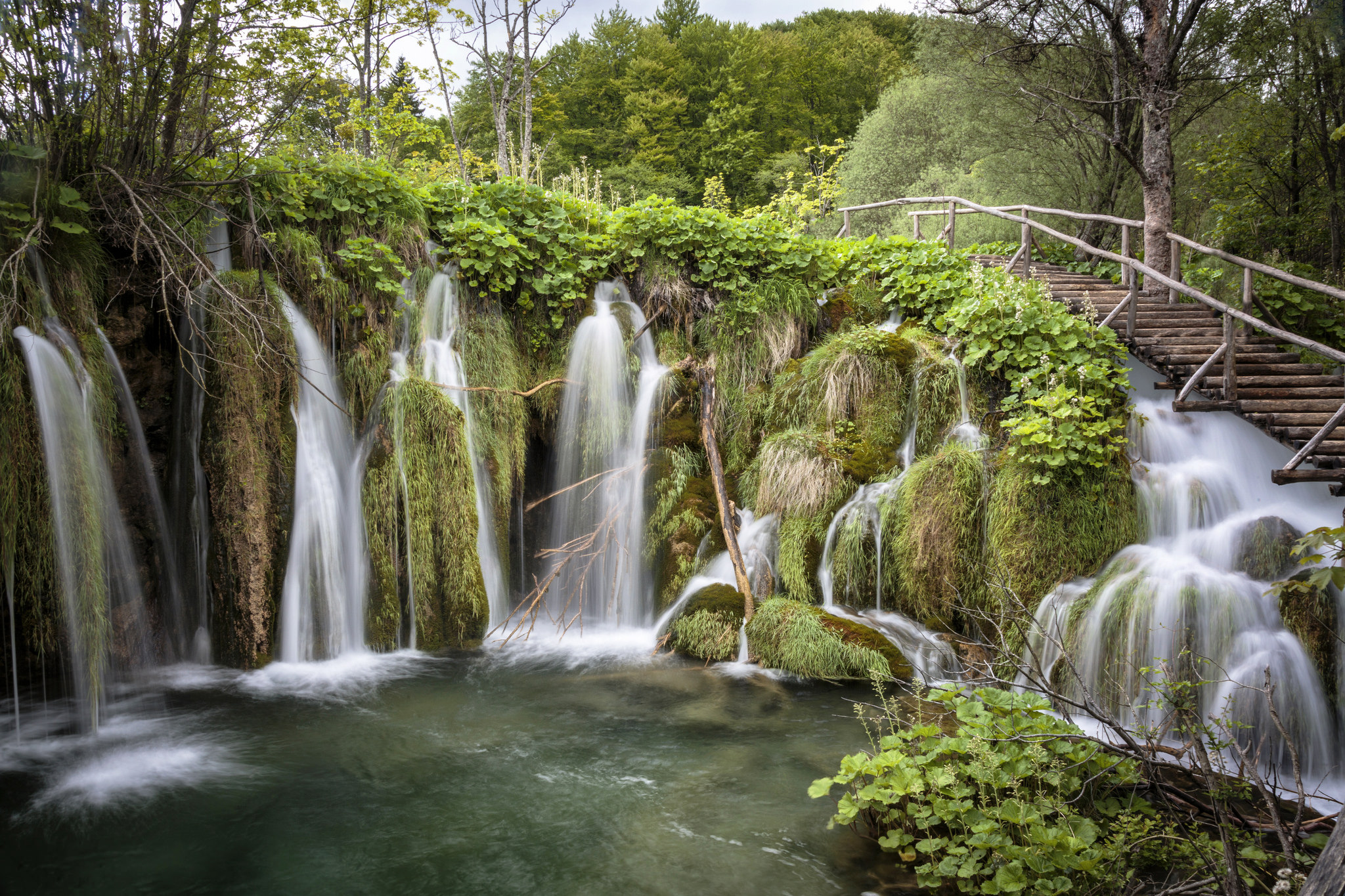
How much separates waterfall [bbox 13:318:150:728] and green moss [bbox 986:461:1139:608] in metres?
6.35

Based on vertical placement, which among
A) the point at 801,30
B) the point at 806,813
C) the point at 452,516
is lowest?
the point at 806,813

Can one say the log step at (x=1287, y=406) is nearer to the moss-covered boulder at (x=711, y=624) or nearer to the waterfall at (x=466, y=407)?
the moss-covered boulder at (x=711, y=624)

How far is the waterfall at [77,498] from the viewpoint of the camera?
16.9 ft

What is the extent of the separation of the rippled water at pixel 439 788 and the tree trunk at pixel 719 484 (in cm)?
81

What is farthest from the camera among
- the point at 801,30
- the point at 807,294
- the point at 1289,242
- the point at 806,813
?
the point at 801,30

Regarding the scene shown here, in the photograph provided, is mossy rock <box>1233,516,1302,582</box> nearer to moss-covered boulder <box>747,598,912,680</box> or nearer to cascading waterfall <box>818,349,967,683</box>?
cascading waterfall <box>818,349,967,683</box>

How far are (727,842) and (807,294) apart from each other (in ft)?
19.9

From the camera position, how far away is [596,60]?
28359 mm

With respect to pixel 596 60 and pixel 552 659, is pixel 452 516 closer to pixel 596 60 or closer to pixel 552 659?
pixel 552 659

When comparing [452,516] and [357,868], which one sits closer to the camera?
[357,868]

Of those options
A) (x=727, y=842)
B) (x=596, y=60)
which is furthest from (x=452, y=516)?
(x=596, y=60)

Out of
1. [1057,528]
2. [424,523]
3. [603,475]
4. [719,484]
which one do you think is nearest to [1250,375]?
[1057,528]

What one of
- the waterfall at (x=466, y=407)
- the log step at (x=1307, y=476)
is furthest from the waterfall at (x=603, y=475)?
the log step at (x=1307, y=476)

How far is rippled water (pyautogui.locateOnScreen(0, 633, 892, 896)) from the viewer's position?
3.88 metres
